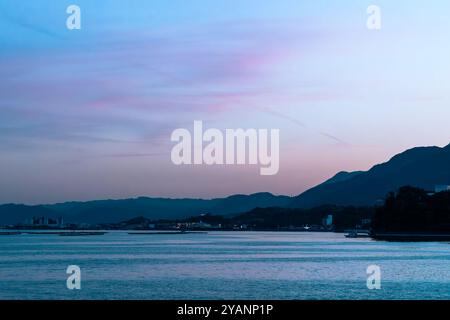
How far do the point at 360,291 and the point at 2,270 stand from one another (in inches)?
1634

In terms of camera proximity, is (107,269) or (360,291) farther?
(107,269)

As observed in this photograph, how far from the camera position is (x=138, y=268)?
83688 millimetres

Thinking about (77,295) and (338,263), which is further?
(338,263)

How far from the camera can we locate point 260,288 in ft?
193

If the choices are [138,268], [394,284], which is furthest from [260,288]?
[138,268]

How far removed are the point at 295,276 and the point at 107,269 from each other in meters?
21.3
